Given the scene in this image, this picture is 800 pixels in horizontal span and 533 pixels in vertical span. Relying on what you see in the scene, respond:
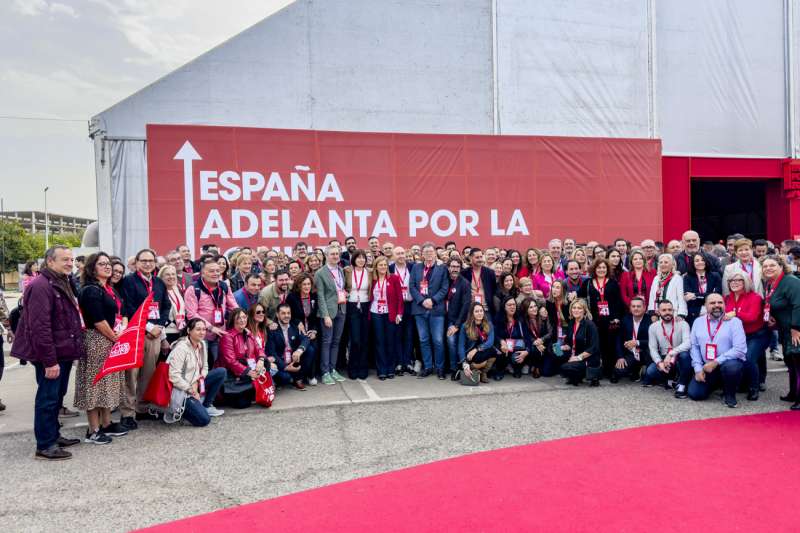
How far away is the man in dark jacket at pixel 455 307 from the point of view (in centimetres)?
700

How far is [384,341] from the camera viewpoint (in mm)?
7168

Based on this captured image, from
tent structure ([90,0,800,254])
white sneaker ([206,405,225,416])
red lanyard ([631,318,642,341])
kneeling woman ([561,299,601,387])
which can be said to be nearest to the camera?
white sneaker ([206,405,225,416])

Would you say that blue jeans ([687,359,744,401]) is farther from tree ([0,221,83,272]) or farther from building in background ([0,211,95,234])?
building in background ([0,211,95,234])

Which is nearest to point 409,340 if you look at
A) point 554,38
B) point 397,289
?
point 397,289

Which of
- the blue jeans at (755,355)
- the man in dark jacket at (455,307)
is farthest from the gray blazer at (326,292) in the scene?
the blue jeans at (755,355)

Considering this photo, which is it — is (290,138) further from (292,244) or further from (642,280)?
(642,280)

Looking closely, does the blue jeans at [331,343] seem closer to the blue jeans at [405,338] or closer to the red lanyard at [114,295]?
the blue jeans at [405,338]

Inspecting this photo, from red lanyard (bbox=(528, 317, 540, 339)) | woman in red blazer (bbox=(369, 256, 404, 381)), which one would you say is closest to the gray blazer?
woman in red blazer (bbox=(369, 256, 404, 381))

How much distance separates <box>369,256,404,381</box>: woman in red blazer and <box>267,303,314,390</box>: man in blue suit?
91 cm

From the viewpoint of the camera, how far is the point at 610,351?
689cm

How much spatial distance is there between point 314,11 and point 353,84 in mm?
1788

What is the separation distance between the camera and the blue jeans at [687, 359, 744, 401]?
5590mm

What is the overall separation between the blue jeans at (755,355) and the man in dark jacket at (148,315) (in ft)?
19.9

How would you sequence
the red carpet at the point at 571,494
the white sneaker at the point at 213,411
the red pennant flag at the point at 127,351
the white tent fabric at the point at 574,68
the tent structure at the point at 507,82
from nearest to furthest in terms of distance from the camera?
the red carpet at the point at 571,494 → the red pennant flag at the point at 127,351 → the white sneaker at the point at 213,411 → the tent structure at the point at 507,82 → the white tent fabric at the point at 574,68
